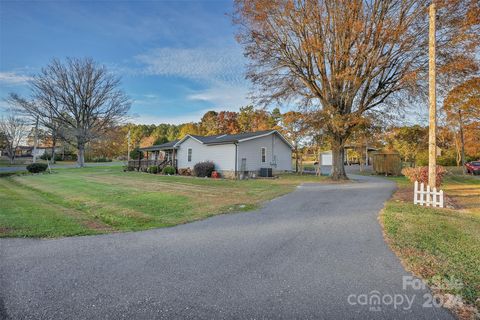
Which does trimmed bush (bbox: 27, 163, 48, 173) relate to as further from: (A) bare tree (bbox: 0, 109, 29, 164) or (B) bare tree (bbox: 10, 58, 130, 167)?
(A) bare tree (bbox: 0, 109, 29, 164)

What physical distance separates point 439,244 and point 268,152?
18.9 metres

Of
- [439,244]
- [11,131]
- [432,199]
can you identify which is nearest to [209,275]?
[439,244]

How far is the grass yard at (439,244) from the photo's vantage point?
317 centimetres

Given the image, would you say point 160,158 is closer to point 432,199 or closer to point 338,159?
point 338,159

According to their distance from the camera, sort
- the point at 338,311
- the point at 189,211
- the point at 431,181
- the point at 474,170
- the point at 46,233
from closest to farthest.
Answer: the point at 338,311 < the point at 46,233 < the point at 189,211 < the point at 431,181 < the point at 474,170

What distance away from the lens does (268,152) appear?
23234 millimetres

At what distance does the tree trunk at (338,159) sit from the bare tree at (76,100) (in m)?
31.1

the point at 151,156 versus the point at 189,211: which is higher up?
the point at 151,156

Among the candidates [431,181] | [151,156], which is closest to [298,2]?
[431,181]

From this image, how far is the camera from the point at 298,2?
50.0 ft

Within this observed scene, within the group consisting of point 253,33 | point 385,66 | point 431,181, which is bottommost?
point 431,181

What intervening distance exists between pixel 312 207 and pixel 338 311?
5.62m

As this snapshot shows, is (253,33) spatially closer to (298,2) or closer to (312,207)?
(298,2)

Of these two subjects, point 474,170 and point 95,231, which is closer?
point 95,231
